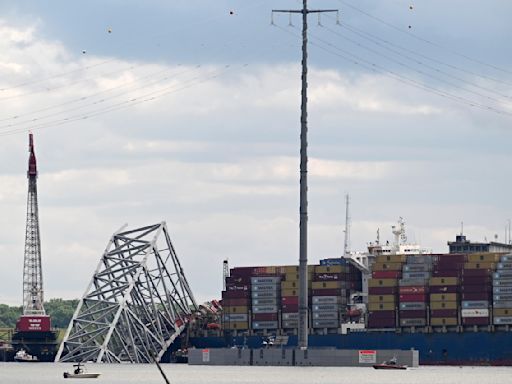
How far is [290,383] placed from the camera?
654 feet

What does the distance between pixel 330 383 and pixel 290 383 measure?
15.2ft

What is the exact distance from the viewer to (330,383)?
199875mm
